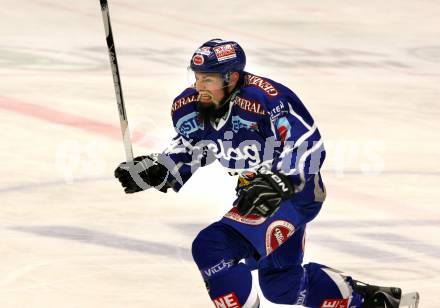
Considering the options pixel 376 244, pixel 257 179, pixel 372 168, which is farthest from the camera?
pixel 372 168

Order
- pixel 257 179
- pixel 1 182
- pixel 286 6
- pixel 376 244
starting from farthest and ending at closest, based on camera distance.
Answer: pixel 286 6
pixel 1 182
pixel 376 244
pixel 257 179

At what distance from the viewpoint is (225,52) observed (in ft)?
19.5

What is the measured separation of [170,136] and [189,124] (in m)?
4.93

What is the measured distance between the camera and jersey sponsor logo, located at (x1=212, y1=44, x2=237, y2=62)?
19.4 ft

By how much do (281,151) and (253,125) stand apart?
0.19 m

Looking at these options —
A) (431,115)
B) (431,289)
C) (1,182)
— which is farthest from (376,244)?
(431,115)

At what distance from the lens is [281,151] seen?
6020 millimetres

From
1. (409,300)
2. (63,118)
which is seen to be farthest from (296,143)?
(63,118)

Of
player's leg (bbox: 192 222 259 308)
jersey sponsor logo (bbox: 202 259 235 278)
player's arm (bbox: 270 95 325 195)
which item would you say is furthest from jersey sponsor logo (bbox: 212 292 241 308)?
player's arm (bbox: 270 95 325 195)

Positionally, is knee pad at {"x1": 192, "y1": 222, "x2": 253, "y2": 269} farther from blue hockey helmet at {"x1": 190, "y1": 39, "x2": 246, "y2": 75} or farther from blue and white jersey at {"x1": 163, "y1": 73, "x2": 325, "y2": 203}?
blue hockey helmet at {"x1": 190, "y1": 39, "x2": 246, "y2": 75}

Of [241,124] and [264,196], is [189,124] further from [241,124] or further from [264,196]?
[264,196]

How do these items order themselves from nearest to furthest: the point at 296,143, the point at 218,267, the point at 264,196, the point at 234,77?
the point at 264,196
the point at 218,267
the point at 296,143
the point at 234,77

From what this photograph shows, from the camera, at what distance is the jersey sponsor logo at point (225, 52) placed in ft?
19.4

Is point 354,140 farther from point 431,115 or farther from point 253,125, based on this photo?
point 253,125
